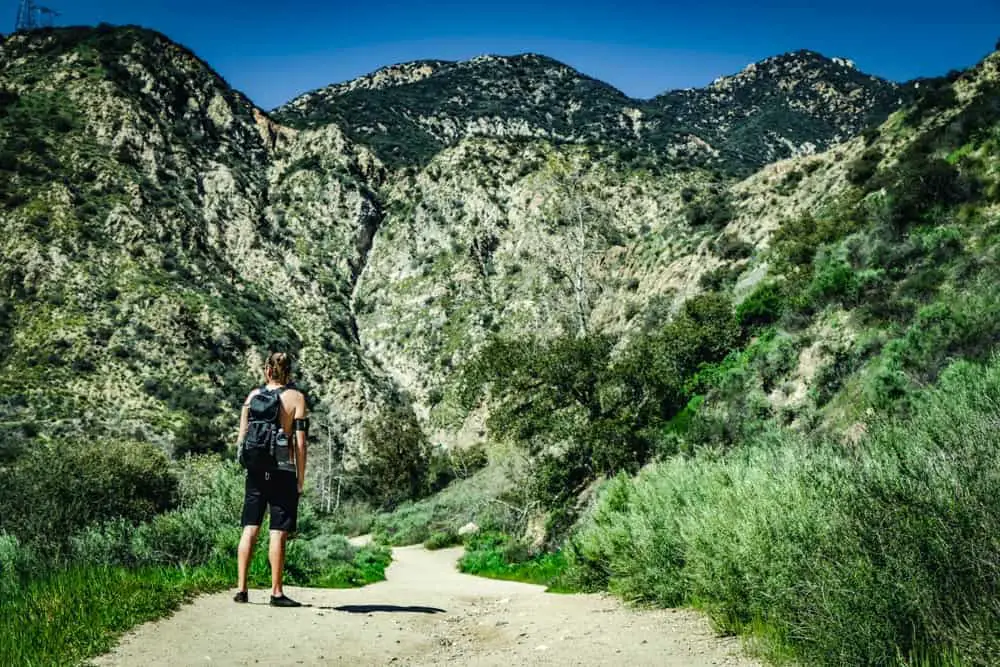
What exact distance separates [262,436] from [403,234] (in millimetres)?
65631

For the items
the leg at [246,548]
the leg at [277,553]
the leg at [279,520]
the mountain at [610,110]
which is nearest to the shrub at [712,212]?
the mountain at [610,110]

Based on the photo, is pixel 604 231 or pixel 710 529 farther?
pixel 604 231

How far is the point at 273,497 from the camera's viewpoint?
6082 millimetres

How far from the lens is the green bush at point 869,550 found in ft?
11.1

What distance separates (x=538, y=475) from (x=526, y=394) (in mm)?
2457

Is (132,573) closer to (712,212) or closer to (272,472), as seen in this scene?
(272,472)

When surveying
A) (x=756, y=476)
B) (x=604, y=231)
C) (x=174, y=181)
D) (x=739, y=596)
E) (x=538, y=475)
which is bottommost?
(x=538, y=475)

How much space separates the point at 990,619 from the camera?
123 inches

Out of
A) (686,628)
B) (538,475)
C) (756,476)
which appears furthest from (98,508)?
(538,475)

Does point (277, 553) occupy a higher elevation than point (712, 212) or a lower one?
lower

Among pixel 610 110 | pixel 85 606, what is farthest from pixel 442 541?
pixel 610 110

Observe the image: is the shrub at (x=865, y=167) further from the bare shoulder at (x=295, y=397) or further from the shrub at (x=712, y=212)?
the bare shoulder at (x=295, y=397)

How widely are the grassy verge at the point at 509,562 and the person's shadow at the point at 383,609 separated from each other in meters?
3.48

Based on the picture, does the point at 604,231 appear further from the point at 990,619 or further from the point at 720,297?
the point at 990,619
